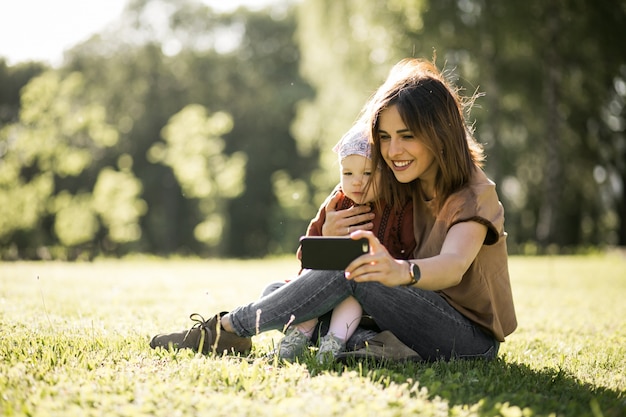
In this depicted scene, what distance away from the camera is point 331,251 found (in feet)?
8.90

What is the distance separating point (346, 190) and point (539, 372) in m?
1.40

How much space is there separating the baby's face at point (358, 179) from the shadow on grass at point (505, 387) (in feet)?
3.02

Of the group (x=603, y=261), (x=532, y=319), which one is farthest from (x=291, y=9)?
(x=532, y=319)

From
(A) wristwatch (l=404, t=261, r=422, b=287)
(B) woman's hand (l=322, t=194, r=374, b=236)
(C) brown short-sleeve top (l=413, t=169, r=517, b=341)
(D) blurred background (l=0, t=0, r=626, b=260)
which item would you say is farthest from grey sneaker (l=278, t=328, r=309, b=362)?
(D) blurred background (l=0, t=0, r=626, b=260)

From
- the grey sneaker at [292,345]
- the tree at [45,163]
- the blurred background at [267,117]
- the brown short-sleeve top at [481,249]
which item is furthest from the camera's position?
the tree at [45,163]

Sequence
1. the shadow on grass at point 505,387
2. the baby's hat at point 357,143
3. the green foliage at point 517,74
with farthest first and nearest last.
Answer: the green foliage at point 517,74
the baby's hat at point 357,143
the shadow on grass at point 505,387

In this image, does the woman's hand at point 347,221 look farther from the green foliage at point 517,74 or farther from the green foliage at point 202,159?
the green foliage at point 202,159

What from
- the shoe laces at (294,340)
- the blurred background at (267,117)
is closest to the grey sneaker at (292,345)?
the shoe laces at (294,340)

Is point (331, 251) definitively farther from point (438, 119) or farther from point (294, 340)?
point (438, 119)

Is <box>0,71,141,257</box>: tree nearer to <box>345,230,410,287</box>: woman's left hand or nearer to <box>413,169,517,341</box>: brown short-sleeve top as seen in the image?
<box>413,169,517,341</box>: brown short-sleeve top

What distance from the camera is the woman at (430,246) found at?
3029mm

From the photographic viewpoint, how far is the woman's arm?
2.57 meters

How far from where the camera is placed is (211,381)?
2668 mm

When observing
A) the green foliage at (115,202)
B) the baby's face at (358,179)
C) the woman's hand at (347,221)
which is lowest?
the green foliage at (115,202)
